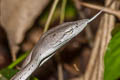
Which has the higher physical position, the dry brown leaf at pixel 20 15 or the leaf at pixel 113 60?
the leaf at pixel 113 60

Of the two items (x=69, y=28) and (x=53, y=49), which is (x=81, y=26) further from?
(x=53, y=49)

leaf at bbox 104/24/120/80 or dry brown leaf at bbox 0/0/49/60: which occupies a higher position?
leaf at bbox 104/24/120/80

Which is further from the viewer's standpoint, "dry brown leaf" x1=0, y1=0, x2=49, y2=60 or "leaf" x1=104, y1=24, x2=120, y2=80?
"dry brown leaf" x1=0, y1=0, x2=49, y2=60

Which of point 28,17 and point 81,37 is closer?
point 28,17

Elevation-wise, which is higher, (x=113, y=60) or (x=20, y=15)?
(x=113, y=60)

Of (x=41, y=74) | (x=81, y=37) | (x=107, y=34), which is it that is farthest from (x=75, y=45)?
(x=107, y=34)
